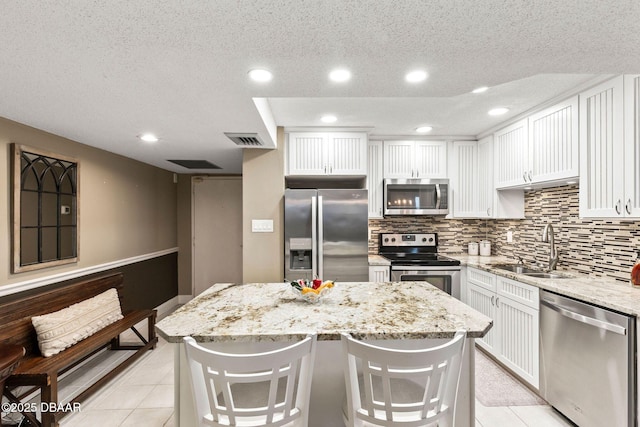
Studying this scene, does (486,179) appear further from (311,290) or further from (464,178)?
(311,290)

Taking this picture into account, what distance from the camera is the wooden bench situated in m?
1.96

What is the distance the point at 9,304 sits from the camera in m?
2.12

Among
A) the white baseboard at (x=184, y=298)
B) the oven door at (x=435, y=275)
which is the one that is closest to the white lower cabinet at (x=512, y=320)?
the oven door at (x=435, y=275)

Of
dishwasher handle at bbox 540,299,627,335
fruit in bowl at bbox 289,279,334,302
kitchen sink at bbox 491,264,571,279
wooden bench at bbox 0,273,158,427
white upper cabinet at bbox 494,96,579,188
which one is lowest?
wooden bench at bbox 0,273,158,427

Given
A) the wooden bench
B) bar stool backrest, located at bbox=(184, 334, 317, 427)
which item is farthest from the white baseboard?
bar stool backrest, located at bbox=(184, 334, 317, 427)

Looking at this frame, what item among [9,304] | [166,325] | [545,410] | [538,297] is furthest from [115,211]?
[545,410]

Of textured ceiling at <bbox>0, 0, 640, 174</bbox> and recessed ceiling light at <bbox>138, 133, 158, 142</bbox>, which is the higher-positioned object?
textured ceiling at <bbox>0, 0, 640, 174</bbox>

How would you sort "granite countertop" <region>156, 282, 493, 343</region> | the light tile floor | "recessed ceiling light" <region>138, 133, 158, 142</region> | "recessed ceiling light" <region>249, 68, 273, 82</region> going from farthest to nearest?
"recessed ceiling light" <region>138, 133, 158, 142</region> < the light tile floor < "recessed ceiling light" <region>249, 68, 273, 82</region> < "granite countertop" <region>156, 282, 493, 343</region>

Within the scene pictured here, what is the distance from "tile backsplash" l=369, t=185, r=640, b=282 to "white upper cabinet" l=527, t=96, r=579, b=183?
0.35m

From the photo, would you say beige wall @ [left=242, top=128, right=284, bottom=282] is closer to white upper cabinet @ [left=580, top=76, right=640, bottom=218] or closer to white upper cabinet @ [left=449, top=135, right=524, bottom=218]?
white upper cabinet @ [left=449, top=135, right=524, bottom=218]

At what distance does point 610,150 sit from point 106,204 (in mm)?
4589

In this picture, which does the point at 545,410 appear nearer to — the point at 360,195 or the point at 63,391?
the point at 360,195

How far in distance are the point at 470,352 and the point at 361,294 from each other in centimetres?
73

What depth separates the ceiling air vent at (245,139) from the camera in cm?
275
